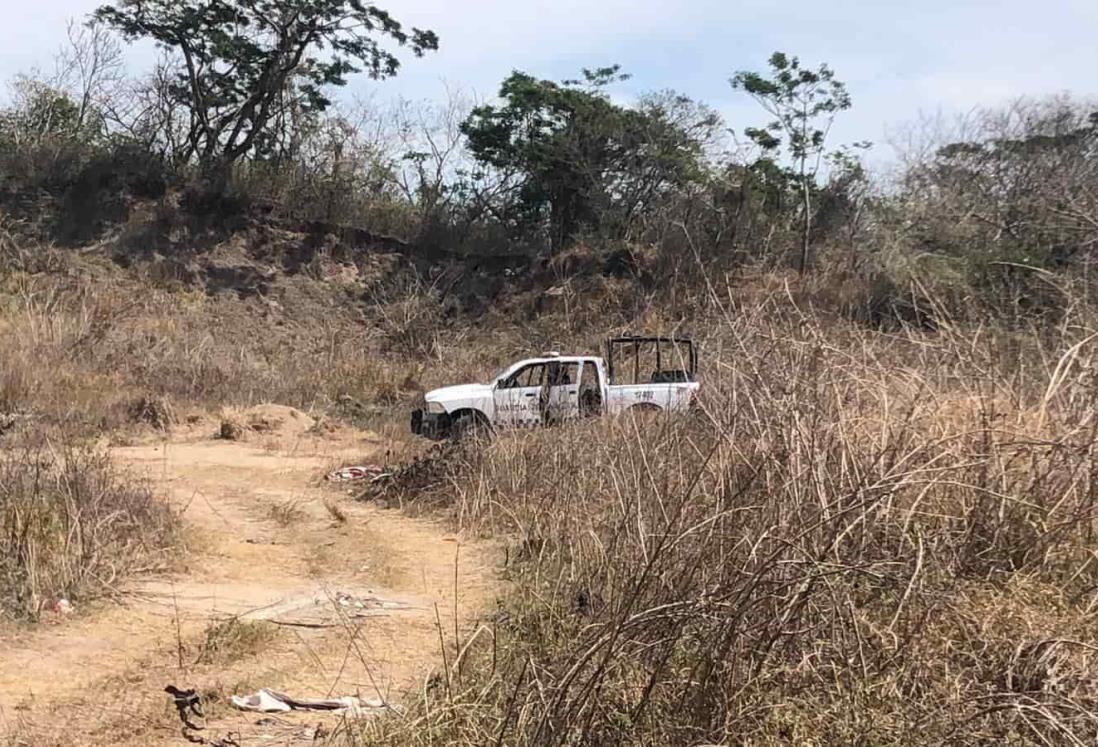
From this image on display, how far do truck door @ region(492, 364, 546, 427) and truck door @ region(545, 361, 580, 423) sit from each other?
0.61 ft

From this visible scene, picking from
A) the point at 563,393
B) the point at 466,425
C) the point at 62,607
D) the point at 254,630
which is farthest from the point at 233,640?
the point at 466,425

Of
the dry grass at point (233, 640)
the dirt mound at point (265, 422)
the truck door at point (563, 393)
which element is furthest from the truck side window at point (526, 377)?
the dry grass at point (233, 640)

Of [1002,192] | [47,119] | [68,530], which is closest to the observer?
[68,530]

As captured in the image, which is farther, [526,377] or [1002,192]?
[1002,192]

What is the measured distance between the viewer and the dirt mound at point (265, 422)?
15.3 meters

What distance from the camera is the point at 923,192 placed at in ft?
79.7

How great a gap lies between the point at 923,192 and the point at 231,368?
17778mm

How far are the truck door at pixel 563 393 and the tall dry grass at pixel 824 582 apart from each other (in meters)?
4.71

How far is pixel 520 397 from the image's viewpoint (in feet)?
40.0

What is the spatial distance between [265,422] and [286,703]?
11.8 meters

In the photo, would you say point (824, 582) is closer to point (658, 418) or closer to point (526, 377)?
point (658, 418)

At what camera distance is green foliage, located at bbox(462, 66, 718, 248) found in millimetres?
27406

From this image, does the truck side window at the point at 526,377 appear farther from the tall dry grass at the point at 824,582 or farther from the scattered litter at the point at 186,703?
the scattered litter at the point at 186,703

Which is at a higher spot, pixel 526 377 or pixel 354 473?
pixel 526 377
